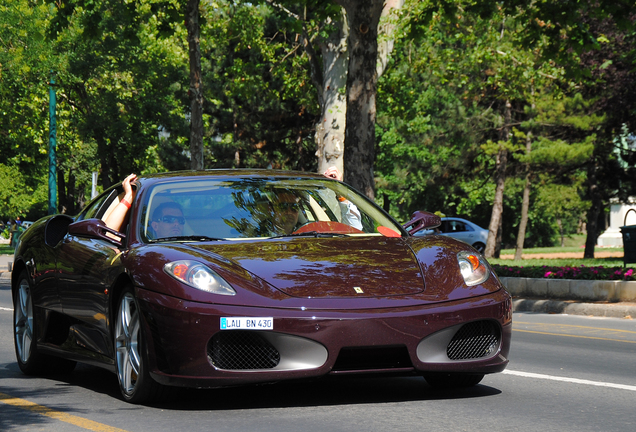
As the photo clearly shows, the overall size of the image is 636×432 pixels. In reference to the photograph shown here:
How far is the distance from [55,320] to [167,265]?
1966mm

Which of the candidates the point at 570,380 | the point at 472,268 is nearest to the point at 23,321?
the point at 472,268

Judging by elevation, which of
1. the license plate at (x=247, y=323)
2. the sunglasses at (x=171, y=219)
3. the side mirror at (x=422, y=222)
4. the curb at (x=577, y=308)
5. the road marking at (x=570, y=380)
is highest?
the sunglasses at (x=171, y=219)

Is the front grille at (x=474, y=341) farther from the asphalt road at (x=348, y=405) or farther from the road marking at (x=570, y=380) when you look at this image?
the road marking at (x=570, y=380)

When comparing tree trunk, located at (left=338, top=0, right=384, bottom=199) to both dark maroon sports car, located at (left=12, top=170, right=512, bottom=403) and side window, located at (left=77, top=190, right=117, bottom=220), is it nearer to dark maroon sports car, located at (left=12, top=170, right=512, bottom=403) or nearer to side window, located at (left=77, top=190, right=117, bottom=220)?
side window, located at (left=77, top=190, right=117, bottom=220)

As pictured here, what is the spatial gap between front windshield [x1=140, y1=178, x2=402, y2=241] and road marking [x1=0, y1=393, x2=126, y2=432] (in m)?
1.16

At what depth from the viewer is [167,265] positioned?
Result: 5.21m

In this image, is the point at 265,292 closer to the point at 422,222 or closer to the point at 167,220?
the point at 167,220

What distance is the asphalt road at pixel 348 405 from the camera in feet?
16.1

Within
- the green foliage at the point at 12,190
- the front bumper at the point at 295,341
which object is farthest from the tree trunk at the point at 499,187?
the front bumper at the point at 295,341

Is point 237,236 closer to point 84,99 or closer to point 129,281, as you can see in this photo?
point 129,281

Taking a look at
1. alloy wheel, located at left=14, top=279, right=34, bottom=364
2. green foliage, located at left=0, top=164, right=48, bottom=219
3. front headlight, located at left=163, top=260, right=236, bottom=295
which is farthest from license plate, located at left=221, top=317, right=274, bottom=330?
green foliage, located at left=0, top=164, right=48, bottom=219

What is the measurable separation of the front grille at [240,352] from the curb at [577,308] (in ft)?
30.9

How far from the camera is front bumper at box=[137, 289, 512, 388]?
16.2ft

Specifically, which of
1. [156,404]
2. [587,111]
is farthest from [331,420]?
[587,111]
